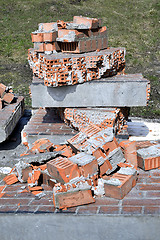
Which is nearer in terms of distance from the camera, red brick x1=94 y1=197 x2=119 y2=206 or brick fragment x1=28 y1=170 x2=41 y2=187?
red brick x1=94 y1=197 x2=119 y2=206

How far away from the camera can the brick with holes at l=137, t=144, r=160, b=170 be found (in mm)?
4799

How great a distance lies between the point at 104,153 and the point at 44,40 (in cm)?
257

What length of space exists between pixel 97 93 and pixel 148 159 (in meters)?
1.72

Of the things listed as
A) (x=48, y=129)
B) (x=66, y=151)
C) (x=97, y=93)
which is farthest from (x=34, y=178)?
(x=97, y=93)

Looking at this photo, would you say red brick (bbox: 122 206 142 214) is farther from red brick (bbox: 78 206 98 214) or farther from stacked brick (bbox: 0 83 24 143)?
stacked brick (bbox: 0 83 24 143)

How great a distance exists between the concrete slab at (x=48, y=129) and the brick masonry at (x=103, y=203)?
1685 millimetres

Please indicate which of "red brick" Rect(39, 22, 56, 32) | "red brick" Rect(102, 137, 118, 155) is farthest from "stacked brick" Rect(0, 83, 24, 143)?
"red brick" Rect(102, 137, 118, 155)

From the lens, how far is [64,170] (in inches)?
161

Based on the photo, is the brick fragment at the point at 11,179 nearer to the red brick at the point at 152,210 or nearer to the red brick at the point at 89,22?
the red brick at the point at 152,210

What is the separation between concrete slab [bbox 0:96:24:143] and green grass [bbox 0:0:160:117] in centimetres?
424

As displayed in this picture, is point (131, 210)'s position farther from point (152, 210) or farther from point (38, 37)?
point (38, 37)

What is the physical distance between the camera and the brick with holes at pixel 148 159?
4799 millimetres

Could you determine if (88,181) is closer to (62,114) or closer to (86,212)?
(86,212)

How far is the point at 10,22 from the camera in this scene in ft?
67.9
